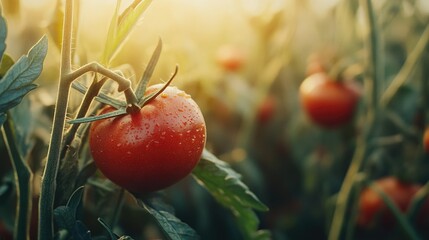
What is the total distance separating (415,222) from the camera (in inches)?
62.5

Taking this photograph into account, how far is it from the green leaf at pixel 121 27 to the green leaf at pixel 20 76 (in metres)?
0.07

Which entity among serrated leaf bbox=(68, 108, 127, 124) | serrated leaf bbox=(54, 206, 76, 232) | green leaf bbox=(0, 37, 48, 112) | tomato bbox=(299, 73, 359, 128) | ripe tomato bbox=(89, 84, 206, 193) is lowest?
tomato bbox=(299, 73, 359, 128)

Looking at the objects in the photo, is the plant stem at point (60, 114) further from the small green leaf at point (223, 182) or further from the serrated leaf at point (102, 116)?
the small green leaf at point (223, 182)

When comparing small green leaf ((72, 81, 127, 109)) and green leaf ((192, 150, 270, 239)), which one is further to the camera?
green leaf ((192, 150, 270, 239))

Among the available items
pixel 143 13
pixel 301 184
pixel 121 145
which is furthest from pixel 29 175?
pixel 301 184

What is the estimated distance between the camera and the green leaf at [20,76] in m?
0.65

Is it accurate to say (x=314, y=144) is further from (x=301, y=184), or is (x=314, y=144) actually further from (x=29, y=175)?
(x=29, y=175)

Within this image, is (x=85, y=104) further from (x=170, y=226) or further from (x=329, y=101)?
(x=329, y=101)

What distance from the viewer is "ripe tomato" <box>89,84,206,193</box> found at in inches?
26.3

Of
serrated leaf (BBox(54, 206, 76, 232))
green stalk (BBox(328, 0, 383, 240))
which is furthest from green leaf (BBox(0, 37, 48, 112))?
green stalk (BBox(328, 0, 383, 240))

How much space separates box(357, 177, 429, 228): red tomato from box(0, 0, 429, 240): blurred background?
0.14ft

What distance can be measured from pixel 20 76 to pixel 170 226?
25 centimetres

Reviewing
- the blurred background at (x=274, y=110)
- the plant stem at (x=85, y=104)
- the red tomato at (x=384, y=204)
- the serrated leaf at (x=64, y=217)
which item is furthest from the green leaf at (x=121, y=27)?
the red tomato at (x=384, y=204)

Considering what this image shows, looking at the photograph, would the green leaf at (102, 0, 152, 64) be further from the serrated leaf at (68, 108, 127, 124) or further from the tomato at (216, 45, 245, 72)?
the tomato at (216, 45, 245, 72)
